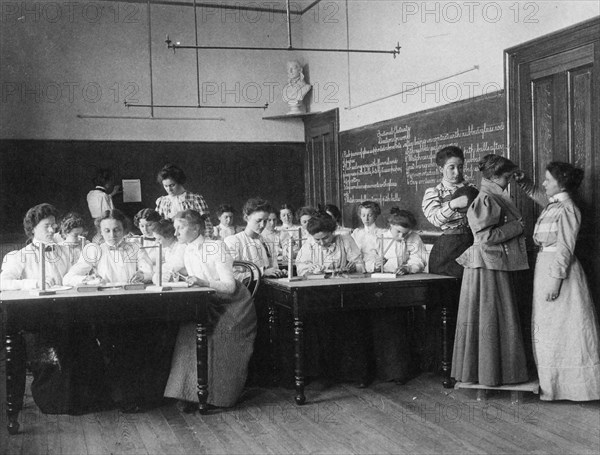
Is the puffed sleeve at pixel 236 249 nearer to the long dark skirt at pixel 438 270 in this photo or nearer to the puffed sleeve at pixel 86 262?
the puffed sleeve at pixel 86 262

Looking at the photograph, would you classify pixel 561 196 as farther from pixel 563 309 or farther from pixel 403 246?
pixel 403 246

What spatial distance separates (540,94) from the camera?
4.65 m

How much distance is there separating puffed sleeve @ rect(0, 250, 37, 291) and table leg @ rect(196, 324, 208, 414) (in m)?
1.06

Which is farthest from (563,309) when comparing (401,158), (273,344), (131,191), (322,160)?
(131,191)

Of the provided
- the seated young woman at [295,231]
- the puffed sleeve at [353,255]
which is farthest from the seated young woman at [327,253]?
the seated young woman at [295,231]

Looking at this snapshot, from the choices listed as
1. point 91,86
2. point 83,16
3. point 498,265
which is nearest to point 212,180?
point 91,86

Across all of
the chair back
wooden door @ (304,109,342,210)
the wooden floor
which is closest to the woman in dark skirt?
the wooden floor

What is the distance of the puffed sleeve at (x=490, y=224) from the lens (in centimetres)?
409

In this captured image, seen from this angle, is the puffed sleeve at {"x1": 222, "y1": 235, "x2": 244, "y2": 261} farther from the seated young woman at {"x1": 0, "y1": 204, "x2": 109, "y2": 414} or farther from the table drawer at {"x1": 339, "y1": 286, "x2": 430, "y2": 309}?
the seated young woman at {"x1": 0, "y1": 204, "x2": 109, "y2": 414}

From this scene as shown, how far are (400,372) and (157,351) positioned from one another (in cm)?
159

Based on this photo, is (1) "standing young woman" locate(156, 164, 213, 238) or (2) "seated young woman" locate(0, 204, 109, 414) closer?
(2) "seated young woman" locate(0, 204, 109, 414)

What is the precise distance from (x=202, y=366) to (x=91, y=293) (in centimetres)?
76

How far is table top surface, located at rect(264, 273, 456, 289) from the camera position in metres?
4.10

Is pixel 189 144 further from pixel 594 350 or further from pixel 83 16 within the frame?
pixel 594 350
